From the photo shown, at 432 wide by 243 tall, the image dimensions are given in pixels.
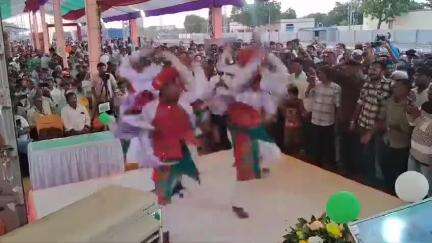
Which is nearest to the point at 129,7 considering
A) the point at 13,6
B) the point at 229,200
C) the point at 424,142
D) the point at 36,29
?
the point at 13,6

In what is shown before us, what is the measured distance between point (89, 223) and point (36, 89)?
402 centimetres

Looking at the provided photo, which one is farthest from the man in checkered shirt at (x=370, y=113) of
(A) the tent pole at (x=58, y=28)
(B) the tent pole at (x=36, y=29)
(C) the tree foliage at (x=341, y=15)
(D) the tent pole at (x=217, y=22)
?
(B) the tent pole at (x=36, y=29)

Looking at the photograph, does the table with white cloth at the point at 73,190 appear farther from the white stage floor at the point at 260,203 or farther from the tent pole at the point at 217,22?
the tent pole at the point at 217,22

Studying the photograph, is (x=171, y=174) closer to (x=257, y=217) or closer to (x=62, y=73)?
(x=257, y=217)

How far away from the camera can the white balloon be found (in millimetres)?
2523

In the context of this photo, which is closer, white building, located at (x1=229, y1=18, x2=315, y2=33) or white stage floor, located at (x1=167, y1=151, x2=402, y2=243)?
white stage floor, located at (x1=167, y1=151, x2=402, y2=243)

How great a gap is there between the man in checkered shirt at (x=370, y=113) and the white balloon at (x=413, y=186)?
1297 millimetres

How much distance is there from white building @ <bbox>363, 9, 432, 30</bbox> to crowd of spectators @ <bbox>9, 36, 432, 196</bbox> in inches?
11.0

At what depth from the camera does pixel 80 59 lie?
5371 millimetres

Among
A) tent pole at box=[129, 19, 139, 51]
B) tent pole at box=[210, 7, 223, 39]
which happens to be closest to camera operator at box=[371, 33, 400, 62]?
tent pole at box=[210, 7, 223, 39]

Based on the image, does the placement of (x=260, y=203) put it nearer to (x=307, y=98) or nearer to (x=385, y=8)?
(x=307, y=98)

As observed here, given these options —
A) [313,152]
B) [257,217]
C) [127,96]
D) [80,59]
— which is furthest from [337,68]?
[80,59]

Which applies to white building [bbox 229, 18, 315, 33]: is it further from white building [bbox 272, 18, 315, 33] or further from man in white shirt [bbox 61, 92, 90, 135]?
man in white shirt [bbox 61, 92, 90, 135]

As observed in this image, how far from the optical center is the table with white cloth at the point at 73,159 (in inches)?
154
